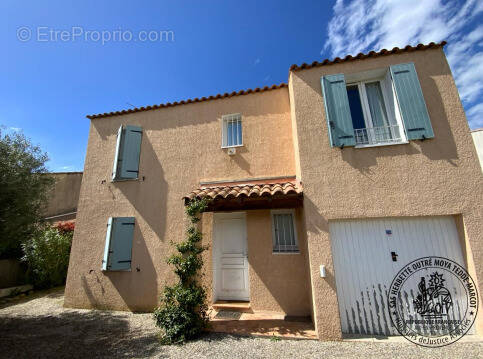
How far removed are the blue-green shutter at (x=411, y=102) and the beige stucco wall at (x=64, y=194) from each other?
57.9ft

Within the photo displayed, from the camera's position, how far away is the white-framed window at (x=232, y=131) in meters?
7.57

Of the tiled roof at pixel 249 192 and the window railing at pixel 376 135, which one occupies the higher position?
the window railing at pixel 376 135

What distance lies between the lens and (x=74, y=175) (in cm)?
1421

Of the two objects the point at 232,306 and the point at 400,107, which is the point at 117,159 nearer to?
the point at 232,306

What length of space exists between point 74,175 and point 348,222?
56.0 ft

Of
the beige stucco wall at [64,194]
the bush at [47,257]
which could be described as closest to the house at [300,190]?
the bush at [47,257]

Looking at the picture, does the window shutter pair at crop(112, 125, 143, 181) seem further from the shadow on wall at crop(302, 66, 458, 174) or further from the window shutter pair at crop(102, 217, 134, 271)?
the shadow on wall at crop(302, 66, 458, 174)

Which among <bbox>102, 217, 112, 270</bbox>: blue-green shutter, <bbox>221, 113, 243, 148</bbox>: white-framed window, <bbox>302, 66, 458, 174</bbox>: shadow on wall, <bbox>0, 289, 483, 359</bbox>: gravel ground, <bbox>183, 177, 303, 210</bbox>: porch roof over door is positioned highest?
<bbox>221, 113, 243, 148</bbox>: white-framed window

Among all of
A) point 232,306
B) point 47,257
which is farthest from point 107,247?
point 47,257

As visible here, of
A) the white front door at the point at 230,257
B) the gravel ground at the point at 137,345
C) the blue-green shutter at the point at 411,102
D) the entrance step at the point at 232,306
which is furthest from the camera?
the white front door at the point at 230,257

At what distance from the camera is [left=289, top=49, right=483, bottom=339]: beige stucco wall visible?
4.55 m

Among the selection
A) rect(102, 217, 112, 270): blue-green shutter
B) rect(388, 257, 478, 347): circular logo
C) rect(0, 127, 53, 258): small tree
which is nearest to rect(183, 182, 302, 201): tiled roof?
rect(388, 257, 478, 347): circular logo

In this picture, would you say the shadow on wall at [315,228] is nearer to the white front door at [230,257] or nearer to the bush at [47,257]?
the white front door at [230,257]

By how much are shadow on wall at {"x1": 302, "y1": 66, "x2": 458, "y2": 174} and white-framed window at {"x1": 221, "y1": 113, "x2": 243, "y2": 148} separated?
370 cm
